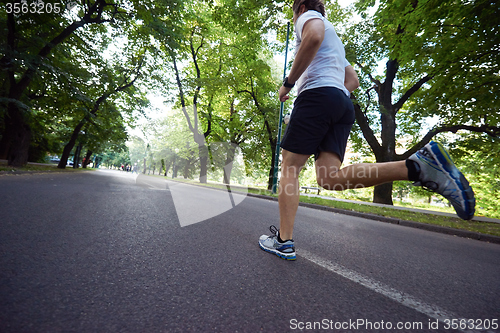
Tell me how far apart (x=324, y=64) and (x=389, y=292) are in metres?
1.94

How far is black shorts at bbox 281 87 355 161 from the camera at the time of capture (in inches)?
84.5

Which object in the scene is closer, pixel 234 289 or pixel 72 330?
pixel 72 330

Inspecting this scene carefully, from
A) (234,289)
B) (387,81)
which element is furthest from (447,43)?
(234,289)

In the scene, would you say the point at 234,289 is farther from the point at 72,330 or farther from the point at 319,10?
the point at 319,10

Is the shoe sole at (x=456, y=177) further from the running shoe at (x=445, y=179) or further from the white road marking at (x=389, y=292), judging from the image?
the white road marking at (x=389, y=292)

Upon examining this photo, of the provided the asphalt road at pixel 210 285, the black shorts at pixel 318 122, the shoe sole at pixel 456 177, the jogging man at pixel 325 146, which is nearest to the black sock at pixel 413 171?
the jogging man at pixel 325 146

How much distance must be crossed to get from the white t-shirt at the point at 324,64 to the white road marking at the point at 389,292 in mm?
1585

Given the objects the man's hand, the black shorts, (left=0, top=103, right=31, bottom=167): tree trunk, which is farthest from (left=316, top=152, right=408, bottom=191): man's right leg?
A: (left=0, top=103, right=31, bottom=167): tree trunk

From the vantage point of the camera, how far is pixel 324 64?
7.55ft

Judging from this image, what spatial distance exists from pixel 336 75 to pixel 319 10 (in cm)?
67

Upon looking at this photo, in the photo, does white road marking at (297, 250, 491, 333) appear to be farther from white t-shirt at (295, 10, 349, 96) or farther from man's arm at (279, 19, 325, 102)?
man's arm at (279, 19, 325, 102)

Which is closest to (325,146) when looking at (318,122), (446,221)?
(318,122)

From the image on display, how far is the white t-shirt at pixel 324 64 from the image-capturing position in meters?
2.22

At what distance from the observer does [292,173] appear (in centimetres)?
230
